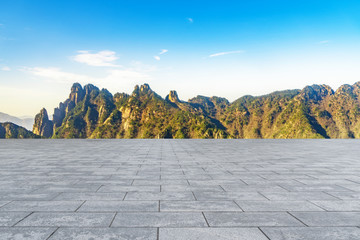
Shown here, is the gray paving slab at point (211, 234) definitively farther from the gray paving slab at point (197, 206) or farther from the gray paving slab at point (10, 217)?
the gray paving slab at point (10, 217)

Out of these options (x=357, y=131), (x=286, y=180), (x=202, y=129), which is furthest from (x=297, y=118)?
(x=286, y=180)

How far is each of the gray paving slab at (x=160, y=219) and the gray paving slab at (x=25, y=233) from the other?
3.49ft

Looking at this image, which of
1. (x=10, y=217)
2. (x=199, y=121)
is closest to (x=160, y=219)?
(x=10, y=217)

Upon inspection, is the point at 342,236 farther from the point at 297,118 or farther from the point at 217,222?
the point at 297,118

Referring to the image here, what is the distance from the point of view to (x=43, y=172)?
28.3 feet

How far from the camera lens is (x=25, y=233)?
12.3ft

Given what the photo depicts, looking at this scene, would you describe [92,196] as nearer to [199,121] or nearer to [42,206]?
[42,206]

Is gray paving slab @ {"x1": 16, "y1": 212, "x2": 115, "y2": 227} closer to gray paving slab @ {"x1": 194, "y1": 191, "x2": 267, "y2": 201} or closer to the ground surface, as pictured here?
the ground surface

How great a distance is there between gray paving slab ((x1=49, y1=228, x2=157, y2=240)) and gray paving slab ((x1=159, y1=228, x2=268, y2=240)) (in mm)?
235

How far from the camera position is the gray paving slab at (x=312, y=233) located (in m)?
3.67

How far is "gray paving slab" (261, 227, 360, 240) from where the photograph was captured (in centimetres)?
367

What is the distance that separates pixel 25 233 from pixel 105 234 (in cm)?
131

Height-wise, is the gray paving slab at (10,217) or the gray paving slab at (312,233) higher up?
the gray paving slab at (10,217)

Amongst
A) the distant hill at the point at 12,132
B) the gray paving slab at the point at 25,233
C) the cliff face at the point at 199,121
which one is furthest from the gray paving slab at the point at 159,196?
the distant hill at the point at 12,132
